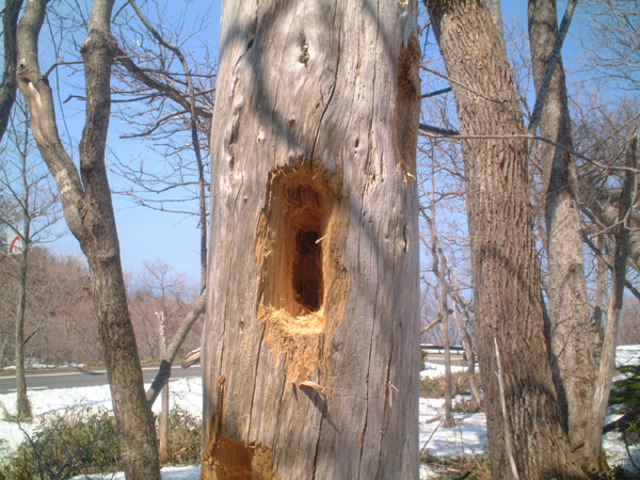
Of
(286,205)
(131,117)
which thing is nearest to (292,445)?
(286,205)

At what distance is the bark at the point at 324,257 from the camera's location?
1226mm

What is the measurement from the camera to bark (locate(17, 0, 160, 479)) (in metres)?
3.30

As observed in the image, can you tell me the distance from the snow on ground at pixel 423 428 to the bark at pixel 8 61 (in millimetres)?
3227

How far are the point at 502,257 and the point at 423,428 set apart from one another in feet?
21.9

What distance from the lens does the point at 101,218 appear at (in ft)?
11.4

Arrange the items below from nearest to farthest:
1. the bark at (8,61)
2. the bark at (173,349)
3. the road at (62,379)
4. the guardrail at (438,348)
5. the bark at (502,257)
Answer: the bark at (173,349) < the bark at (502,257) < the bark at (8,61) < the guardrail at (438,348) < the road at (62,379)

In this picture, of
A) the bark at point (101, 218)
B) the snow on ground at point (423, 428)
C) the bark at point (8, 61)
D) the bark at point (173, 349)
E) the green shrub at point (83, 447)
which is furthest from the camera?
the snow on ground at point (423, 428)

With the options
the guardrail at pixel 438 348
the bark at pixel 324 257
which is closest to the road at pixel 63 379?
the guardrail at pixel 438 348

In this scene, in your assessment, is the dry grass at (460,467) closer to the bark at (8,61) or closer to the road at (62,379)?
the bark at (8,61)

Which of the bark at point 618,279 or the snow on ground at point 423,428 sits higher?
the bark at point 618,279

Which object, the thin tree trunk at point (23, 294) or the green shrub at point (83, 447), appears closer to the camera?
the green shrub at point (83, 447)

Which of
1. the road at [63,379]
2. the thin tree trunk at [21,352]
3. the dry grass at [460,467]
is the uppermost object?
the thin tree trunk at [21,352]

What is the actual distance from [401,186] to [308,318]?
0.51 m

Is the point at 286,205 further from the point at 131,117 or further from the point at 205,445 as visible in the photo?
the point at 131,117
